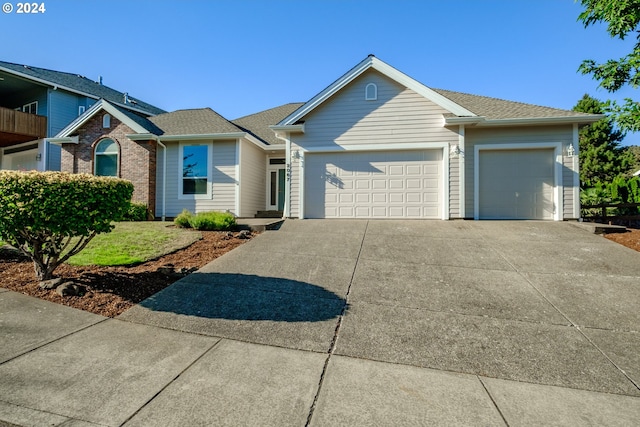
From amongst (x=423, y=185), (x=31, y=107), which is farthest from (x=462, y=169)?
(x=31, y=107)

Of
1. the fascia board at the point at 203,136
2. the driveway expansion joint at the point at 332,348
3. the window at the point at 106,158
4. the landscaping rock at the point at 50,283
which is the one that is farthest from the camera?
the window at the point at 106,158

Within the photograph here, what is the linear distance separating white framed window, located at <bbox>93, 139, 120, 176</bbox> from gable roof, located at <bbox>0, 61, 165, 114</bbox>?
10.1 feet

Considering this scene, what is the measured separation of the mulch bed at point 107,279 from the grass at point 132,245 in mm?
300

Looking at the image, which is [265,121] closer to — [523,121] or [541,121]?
[523,121]

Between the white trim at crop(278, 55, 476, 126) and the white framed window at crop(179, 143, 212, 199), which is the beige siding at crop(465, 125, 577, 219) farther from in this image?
the white framed window at crop(179, 143, 212, 199)

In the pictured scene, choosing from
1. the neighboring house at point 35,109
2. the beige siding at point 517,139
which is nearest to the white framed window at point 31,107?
the neighboring house at point 35,109

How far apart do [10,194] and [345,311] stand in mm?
4722

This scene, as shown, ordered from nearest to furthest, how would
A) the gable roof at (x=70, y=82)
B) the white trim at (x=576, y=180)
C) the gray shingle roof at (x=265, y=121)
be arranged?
the white trim at (x=576, y=180) → the gray shingle roof at (x=265, y=121) → the gable roof at (x=70, y=82)

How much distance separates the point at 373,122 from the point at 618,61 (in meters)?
6.68

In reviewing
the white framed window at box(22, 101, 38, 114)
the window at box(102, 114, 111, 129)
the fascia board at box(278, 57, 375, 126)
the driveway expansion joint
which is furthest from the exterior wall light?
the white framed window at box(22, 101, 38, 114)

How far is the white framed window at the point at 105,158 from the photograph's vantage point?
12758 millimetres

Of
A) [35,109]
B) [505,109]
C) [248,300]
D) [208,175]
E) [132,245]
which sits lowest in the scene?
[248,300]

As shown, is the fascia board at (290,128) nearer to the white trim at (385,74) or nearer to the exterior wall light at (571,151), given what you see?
the white trim at (385,74)

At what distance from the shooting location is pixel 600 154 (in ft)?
75.0
